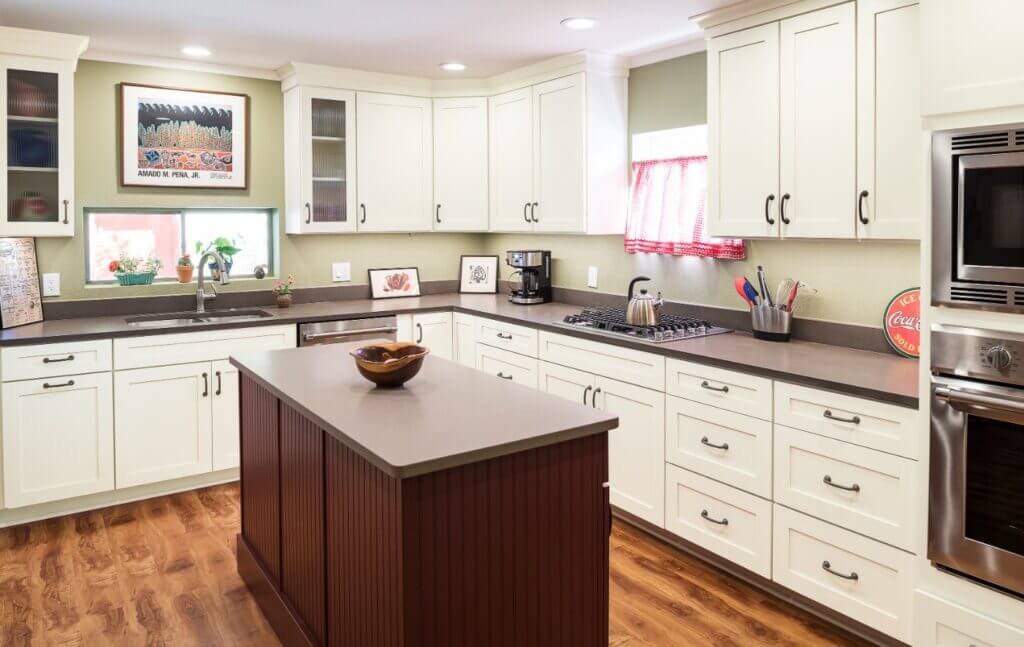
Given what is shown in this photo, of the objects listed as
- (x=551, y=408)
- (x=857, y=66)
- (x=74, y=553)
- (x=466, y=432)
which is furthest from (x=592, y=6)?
(x=74, y=553)

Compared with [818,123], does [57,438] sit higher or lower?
lower

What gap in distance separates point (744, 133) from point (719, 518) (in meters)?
1.58

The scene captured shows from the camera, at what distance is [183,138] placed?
14.1 ft

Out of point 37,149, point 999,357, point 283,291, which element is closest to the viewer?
point 999,357

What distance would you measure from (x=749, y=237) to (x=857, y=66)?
0.77 meters

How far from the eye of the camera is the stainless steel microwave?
194 cm

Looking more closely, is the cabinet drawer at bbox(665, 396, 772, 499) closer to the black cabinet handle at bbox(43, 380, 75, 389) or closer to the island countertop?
the island countertop

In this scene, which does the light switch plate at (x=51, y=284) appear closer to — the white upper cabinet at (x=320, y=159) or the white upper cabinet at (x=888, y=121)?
the white upper cabinet at (x=320, y=159)

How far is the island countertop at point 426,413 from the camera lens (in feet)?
5.69

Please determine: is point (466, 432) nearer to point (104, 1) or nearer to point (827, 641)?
point (827, 641)

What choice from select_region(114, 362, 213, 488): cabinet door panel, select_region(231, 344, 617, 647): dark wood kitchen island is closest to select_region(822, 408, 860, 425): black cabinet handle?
select_region(231, 344, 617, 647): dark wood kitchen island

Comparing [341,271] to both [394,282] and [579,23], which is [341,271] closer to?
[394,282]

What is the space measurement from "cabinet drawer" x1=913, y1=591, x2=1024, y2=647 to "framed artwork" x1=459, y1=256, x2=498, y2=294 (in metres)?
3.49

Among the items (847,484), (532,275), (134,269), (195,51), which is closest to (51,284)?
(134,269)
